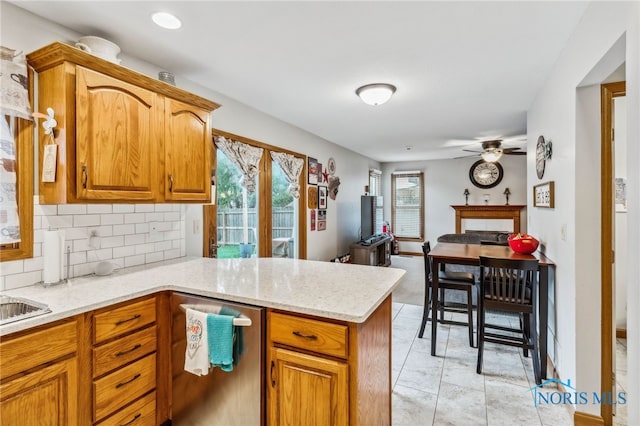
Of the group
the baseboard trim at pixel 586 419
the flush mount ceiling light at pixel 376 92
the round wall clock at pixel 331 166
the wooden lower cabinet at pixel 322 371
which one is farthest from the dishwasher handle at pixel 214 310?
the round wall clock at pixel 331 166

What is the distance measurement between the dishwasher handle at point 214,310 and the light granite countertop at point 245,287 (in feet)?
0.20

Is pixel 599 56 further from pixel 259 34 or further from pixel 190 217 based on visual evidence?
pixel 190 217

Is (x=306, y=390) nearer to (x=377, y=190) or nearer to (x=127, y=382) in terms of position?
(x=127, y=382)

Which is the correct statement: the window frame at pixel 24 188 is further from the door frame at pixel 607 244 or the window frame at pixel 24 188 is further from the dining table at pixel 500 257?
the door frame at pixel 607 244

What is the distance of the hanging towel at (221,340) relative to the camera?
156 centimetres

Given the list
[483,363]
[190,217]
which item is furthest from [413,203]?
[190,217]

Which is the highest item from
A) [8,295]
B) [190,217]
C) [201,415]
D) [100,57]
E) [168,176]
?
[100,57]

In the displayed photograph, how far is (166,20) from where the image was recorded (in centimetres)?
191

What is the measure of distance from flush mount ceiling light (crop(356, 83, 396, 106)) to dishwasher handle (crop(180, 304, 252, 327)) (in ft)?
7.69

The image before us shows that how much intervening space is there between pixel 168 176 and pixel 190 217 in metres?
0.68

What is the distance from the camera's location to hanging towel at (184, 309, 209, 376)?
1624mm

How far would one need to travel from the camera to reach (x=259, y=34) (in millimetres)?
2080

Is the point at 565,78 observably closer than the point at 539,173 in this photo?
Yes

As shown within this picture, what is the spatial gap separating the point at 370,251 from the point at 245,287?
431 centimetres
